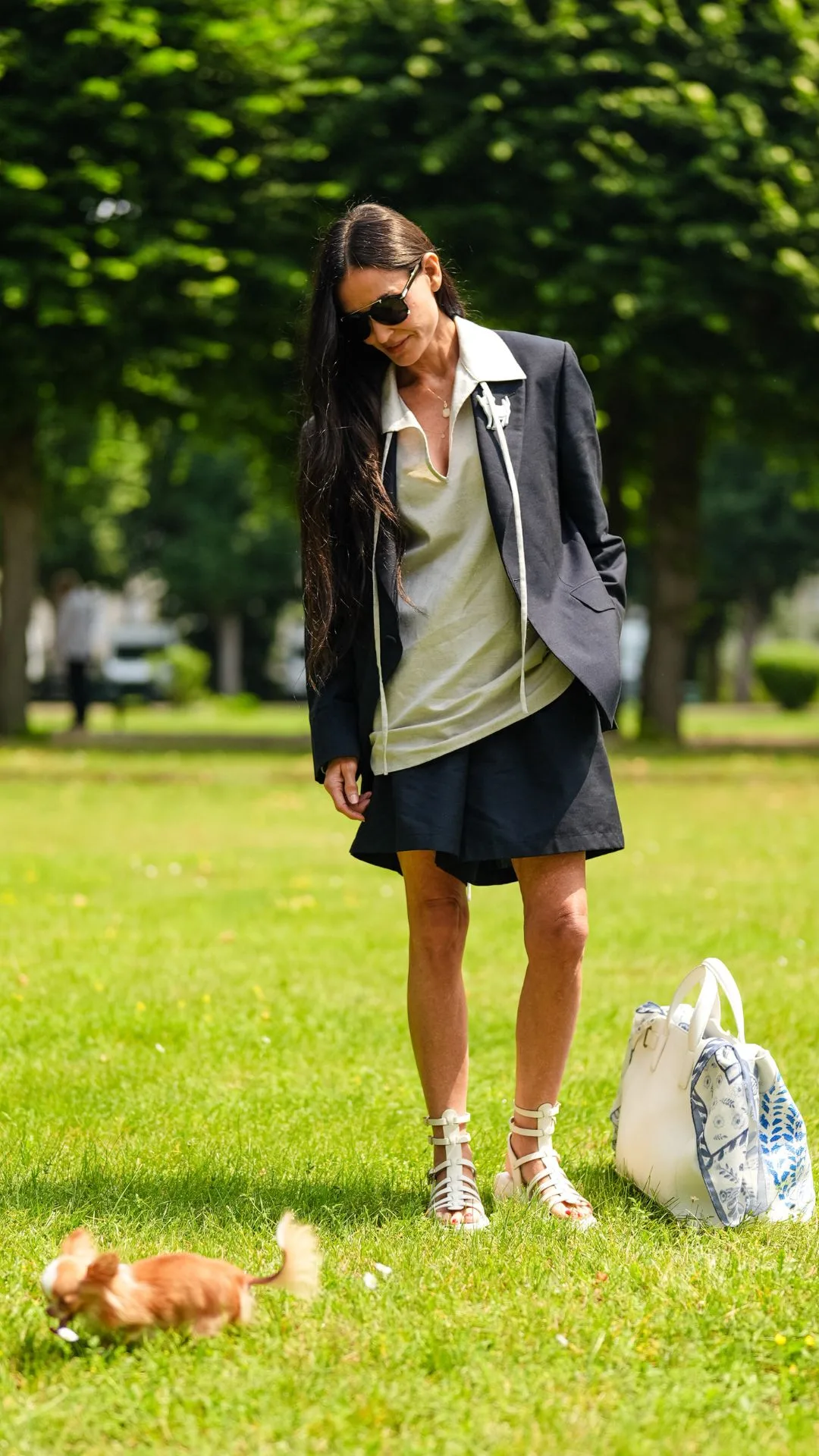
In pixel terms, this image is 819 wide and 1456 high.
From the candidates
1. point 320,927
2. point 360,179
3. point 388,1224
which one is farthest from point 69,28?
point 388,1224

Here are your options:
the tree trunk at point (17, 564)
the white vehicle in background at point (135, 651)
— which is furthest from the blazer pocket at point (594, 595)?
the white vehicle in background at point (135, 651)

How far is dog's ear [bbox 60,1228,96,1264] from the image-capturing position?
302 centimetres

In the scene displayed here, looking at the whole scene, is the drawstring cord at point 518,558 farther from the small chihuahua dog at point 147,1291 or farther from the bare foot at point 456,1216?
the small chihuahua dog at point 147,1291

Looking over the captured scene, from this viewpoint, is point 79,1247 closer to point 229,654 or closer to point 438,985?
point 438,985

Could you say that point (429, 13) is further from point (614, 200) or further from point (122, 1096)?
point (122, 1096)

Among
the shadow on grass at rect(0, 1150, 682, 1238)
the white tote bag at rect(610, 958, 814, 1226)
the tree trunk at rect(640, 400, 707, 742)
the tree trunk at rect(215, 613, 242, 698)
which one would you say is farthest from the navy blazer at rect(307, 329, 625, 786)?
the tree trunk at rect(215, 613, 242, 698)

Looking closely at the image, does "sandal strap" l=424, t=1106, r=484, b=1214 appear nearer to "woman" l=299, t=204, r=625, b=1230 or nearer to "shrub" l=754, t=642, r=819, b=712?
"woman" l=299, t=204, r=625, b=1230

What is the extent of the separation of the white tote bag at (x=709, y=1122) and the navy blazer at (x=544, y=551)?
0.75 m

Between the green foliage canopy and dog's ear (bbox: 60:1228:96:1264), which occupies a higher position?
dog's ear (bbox: 60:1228:96:1264)

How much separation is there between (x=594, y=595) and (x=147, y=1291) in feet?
5.80

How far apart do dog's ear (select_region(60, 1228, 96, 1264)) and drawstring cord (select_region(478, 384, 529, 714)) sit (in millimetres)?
1490

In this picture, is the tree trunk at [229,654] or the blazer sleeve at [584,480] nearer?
the blazer sleeve at [584,480]

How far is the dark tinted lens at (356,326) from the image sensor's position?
152 inches

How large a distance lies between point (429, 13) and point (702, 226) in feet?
12.5
